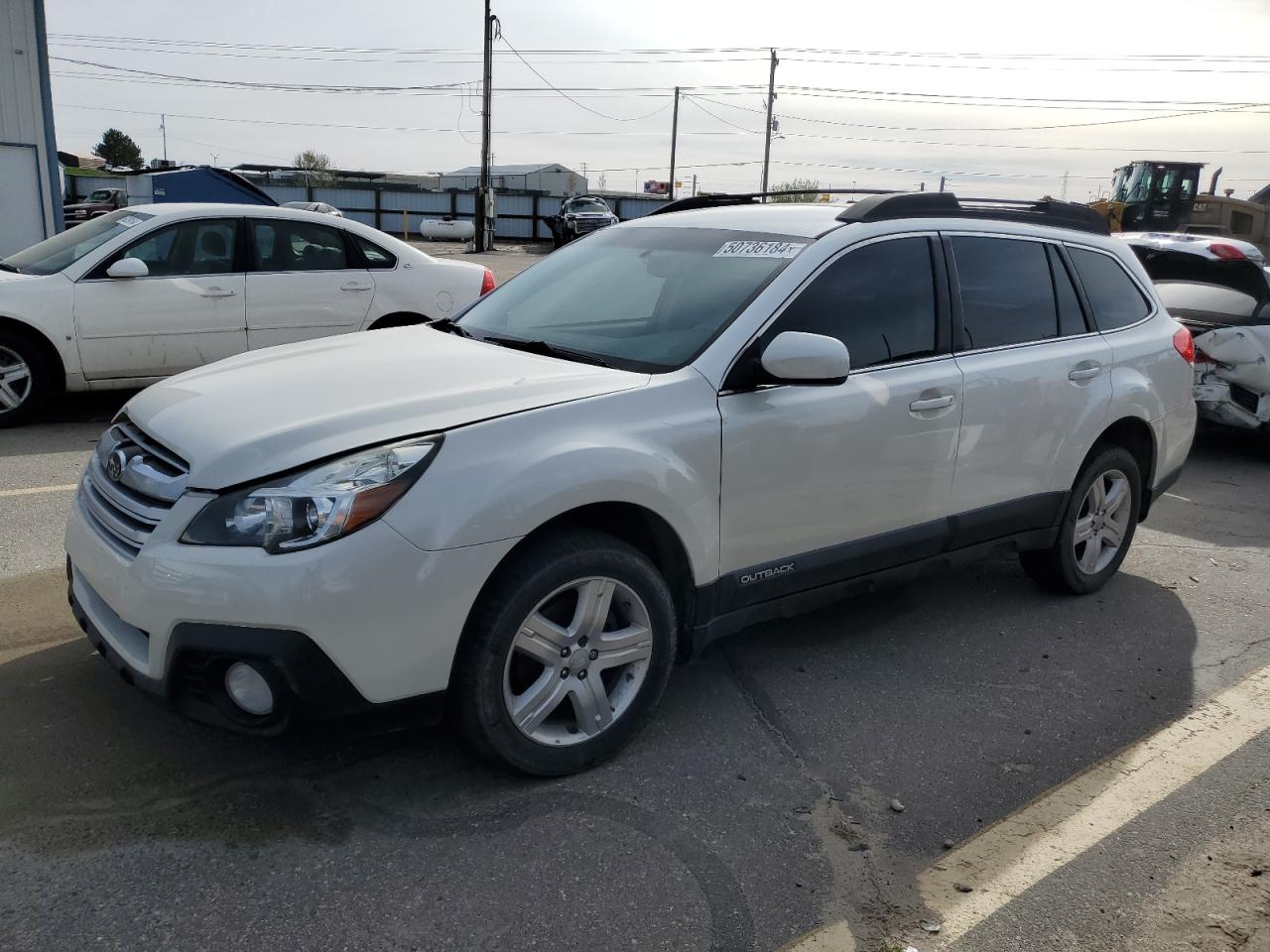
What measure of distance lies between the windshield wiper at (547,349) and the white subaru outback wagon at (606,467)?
1cm

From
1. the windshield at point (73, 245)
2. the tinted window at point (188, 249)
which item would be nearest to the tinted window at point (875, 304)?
the tinted window at point (188, 249)

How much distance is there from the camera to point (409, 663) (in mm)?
Result: 2875

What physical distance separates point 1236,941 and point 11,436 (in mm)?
7622

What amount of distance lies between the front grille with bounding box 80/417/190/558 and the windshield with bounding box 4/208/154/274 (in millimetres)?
5188

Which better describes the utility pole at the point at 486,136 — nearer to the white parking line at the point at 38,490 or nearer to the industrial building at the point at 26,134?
the industrial building at the point at 26,134

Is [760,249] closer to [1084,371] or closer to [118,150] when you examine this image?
[1084,371]

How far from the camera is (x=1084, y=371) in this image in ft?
15.5

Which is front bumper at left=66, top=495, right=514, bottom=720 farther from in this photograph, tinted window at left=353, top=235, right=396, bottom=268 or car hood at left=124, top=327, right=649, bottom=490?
tinted window at left=353, top=235, right=396, bottom=268

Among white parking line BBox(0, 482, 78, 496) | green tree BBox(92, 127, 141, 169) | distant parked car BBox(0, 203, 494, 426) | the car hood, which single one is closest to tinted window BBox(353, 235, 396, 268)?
distant parked car BBox(0, 203, 494, 426)

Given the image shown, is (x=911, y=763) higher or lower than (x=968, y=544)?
lower

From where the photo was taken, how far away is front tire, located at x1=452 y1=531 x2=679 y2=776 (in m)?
3.00

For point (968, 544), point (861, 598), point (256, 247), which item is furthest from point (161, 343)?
point (968, 544)

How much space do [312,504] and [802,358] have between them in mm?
1559

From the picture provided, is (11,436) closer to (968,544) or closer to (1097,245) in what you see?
(968,544)
